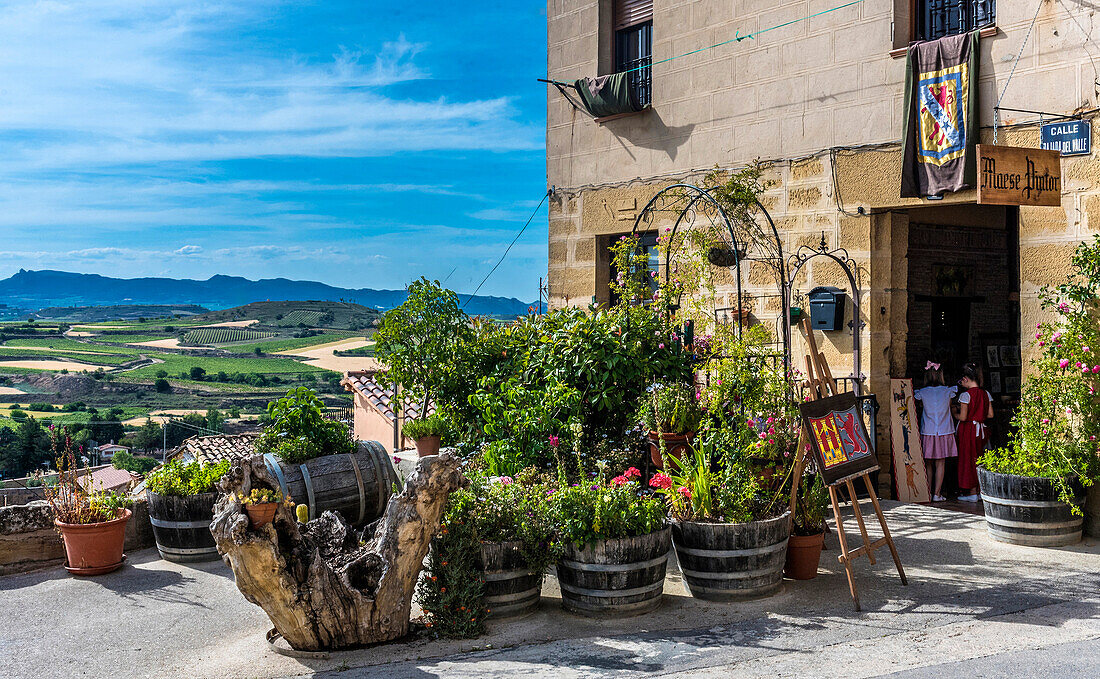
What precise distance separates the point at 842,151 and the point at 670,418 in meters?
3.69

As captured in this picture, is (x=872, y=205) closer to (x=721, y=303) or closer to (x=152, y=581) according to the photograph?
(x=721, y=303)

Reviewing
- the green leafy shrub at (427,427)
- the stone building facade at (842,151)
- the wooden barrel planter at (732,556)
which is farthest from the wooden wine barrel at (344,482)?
the stone building facade at (842,151)

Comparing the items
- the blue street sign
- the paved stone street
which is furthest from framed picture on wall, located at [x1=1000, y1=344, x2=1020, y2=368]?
the paved stone street

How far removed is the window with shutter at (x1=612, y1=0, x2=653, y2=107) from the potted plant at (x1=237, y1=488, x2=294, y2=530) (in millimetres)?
7828

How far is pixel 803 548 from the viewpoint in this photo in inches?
254

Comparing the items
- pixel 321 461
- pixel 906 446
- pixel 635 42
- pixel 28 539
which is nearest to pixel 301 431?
pixel 321 461

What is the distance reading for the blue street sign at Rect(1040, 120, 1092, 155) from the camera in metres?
7.52

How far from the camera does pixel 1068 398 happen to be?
294 inches

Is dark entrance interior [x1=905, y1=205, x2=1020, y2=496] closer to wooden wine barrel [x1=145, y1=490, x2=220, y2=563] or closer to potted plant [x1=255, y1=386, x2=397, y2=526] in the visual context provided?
potted plant [x1=255, y1=386, x2=397, y2=526]

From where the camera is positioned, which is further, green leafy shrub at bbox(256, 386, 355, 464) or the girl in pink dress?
the girl in pink dress

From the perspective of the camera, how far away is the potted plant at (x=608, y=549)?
5.69 m

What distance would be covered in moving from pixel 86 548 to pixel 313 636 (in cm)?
304

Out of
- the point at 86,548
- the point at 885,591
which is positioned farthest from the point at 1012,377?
the point at 86,548

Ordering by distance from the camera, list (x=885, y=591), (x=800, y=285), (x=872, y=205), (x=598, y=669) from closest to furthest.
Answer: (x=598, y=669), (x=885, y=591), (x=872, y=205), (x=800, y=285)
